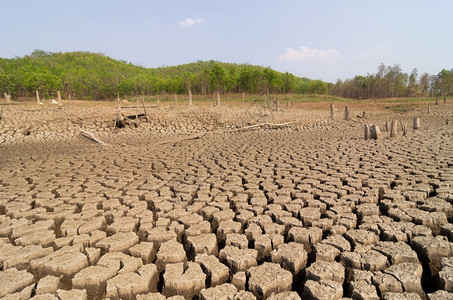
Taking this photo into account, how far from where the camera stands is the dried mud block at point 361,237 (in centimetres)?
220

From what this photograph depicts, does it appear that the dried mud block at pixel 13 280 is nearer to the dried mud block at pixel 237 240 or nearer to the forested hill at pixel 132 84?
the dried mud block at pixel 237 240

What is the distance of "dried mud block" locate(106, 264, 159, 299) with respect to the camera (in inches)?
68.1

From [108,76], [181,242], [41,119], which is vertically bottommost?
[181,242]

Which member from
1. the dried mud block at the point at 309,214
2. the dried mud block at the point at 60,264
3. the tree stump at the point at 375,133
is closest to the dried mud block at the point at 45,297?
the dried mud block at the point at 60,264

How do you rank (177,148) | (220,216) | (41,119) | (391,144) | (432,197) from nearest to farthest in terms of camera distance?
(220,216) < (432,197) < (391,144) < (177,148) < (41,119)

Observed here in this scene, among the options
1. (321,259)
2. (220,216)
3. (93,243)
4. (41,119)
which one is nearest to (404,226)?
(321,259)

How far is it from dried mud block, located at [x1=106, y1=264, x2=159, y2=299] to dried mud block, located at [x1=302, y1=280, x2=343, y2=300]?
1084mm

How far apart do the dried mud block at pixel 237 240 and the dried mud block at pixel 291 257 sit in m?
0.28

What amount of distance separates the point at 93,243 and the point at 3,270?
2.12ft

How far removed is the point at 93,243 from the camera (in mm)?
2359

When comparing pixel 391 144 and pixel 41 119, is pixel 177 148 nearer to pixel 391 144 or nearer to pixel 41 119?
pixel 391 144

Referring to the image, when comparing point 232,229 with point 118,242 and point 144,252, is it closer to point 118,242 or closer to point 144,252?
point 144,252

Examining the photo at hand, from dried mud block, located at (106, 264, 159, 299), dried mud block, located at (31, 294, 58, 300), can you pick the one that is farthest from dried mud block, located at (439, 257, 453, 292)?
dried mud block, located at (31, 294, 58, 300)

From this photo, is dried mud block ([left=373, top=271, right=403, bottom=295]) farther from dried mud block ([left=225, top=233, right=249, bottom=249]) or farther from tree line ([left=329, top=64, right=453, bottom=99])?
tree line ([left=329, top=64, right=453, bottom=99])
